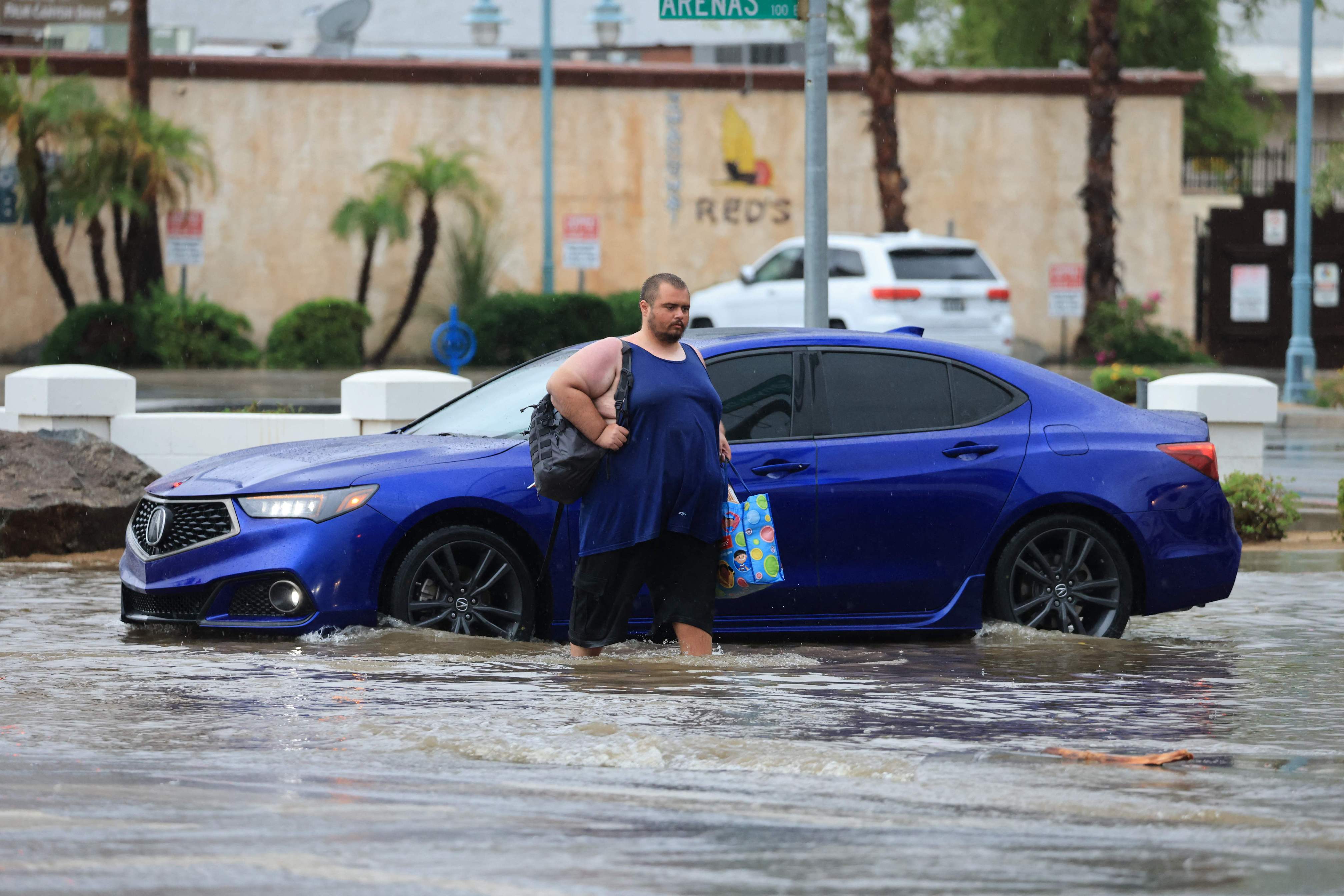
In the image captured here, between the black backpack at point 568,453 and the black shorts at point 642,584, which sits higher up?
the black backpack at point 568,453

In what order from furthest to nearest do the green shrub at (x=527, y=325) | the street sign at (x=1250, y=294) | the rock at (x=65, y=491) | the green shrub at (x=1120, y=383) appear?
1. the street sign at (x=1250, y=294)
2. the green shrub at (x=527, y=325)
3. the green shrub at (x=1120, y=383)
4. the rock at (x=65, y=491)

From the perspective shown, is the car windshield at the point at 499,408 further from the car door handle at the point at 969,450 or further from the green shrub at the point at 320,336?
the green shrub at the point at 320,336

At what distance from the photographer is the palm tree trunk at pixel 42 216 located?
102ft

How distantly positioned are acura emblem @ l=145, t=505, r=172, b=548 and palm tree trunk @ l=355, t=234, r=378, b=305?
24586mm

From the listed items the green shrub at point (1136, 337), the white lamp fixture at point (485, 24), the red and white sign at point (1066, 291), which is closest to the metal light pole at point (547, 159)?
the red and white sign at point (1066, 291)

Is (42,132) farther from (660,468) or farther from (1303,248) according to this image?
(660,468)

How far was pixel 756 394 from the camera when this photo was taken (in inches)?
342

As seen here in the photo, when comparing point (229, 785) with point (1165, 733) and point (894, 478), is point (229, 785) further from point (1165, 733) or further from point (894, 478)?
point (894, 478)

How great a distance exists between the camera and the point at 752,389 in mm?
8695

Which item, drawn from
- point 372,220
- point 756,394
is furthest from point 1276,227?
point 756,394

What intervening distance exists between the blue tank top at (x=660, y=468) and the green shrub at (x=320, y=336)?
24.4 metres

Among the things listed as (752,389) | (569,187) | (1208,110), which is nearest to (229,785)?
(752,389)

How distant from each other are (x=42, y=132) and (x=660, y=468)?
2587 cm

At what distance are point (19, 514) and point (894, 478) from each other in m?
5.66
